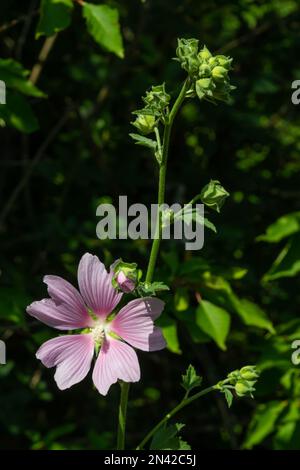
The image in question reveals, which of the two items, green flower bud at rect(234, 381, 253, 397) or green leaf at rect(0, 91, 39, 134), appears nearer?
green flower bud at rect(234, 381, 253, 397)

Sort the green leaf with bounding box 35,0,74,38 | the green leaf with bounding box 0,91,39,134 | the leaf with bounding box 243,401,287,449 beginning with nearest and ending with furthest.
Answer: the green leaf with bounding box 35,0,74,38 < the green leaf with bounding box 0,91,39,134 < the leaf with bounding box 243,401,287,449

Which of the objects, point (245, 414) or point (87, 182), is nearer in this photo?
point (87, 182)

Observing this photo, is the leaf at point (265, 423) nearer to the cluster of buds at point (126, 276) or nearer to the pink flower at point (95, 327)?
the pink flower at point (95, 327)

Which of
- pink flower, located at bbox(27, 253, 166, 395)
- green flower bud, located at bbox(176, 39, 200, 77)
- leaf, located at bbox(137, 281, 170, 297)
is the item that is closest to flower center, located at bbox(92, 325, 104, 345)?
pink flower, located at bbox(27, 253, 166, 395)

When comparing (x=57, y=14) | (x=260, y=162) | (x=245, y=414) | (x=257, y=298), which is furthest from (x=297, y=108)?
(x=57, y=14)

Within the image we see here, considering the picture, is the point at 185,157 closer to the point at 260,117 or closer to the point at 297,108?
the point at 260,117

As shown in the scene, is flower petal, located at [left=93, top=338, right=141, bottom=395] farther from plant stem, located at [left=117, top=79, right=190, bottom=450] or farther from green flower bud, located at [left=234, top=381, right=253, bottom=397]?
green flower bud, located at [left=234, top=381, right=253, bottom=397]
